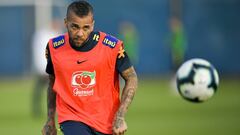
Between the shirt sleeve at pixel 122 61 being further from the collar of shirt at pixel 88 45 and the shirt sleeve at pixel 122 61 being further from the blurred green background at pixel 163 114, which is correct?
the blurred green background at pixel 163 114

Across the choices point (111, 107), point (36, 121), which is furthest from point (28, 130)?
point (111, 107)

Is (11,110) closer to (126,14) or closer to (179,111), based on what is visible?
(179,111)

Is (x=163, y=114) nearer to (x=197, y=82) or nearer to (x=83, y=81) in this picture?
(x=197, y=82)

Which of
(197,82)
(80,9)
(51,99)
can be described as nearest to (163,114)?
(197,82)

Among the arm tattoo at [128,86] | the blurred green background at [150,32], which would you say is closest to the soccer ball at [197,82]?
the arm tattoo at [128,86]

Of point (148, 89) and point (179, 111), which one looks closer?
point (179, 111)

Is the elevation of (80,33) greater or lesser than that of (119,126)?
greater

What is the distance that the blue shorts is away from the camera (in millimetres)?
7770

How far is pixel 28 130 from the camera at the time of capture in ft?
52.9

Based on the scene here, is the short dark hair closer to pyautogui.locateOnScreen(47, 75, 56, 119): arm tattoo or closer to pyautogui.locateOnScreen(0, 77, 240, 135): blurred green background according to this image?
pyautogui.locateOnScreen(47, 75, 56, 119): arm tattoo

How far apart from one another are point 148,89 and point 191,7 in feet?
31.1

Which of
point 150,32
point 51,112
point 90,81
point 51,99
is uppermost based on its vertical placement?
point 150,32

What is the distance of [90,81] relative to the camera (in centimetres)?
792

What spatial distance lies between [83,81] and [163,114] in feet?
36.7
